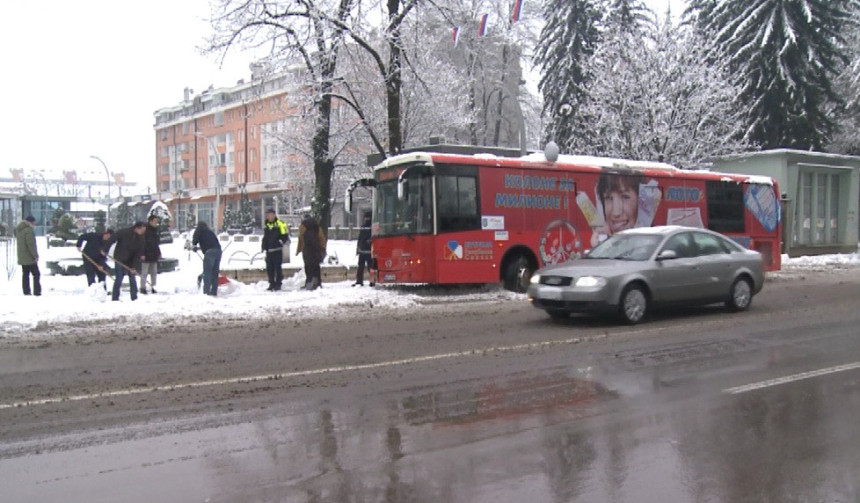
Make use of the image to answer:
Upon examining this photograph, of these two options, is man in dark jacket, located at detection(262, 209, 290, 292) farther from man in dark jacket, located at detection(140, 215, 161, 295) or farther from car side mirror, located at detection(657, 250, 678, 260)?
car side mirror, located at detection(657, 250, 678, 260)

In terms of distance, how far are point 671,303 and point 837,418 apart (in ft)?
19.3

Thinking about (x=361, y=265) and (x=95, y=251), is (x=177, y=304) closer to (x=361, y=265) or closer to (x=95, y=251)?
(x=95, y=251)

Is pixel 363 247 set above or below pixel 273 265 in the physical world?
above

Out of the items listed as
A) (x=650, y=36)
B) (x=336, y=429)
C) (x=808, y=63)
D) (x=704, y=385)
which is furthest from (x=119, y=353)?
(x=808, y=63)

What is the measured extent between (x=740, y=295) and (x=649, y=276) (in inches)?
98.8

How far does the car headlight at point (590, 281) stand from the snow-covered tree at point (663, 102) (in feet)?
67.7

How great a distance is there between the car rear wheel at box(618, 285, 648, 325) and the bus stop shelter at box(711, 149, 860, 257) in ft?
64.6

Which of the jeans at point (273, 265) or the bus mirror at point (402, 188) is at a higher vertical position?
the bus mirror at point (402, 188)

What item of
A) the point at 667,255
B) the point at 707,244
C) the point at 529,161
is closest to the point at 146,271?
the point at 529,161

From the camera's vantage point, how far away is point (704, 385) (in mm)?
7359

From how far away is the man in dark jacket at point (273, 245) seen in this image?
54.7 feet

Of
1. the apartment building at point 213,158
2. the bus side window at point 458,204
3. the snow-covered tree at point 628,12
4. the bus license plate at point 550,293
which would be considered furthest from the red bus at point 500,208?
the apartment building at point 213,158

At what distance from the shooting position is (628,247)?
1216 cm

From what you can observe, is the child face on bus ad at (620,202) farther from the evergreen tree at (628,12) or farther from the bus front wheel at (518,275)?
the evergreen tree at (628,12)
